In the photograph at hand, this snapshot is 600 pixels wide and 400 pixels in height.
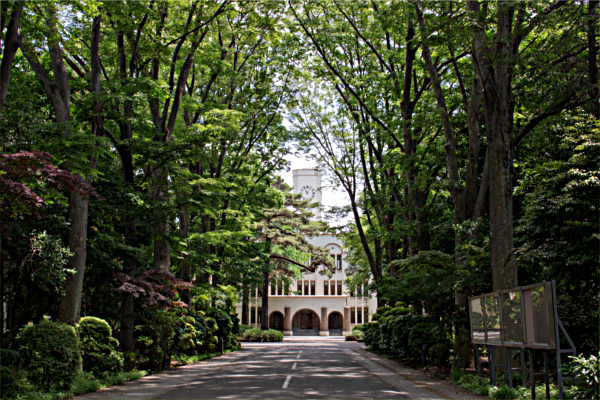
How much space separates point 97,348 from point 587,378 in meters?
10.9

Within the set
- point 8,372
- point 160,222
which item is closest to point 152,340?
point 160,222

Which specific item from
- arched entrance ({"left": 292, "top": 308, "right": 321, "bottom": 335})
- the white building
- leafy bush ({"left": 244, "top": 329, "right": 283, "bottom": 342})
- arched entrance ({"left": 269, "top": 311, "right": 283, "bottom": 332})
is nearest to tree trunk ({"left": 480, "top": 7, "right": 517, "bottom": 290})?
leafy bush ({"left": 244, "top": 329, "right": 283, "bottom": 342})

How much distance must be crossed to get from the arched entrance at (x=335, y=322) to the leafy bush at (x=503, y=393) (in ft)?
190

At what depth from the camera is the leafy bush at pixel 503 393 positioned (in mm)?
9648

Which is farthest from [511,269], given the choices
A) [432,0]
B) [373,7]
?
[373,7]

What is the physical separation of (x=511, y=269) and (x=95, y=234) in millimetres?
11230

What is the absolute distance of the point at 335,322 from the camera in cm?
6781

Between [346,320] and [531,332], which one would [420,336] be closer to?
[531,332]

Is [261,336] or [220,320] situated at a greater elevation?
[220,320]

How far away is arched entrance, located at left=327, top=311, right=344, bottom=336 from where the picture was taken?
2638 inches

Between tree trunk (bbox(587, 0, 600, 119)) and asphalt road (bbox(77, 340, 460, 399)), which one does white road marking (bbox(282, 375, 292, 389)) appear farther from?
tree trunk (bbox(587, 0, 600, 119))

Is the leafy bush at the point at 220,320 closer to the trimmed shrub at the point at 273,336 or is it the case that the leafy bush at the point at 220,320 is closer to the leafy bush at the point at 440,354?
the leafy bush at the point at 440,354

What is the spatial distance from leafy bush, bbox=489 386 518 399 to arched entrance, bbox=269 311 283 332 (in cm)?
5841

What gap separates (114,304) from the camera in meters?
18.5
